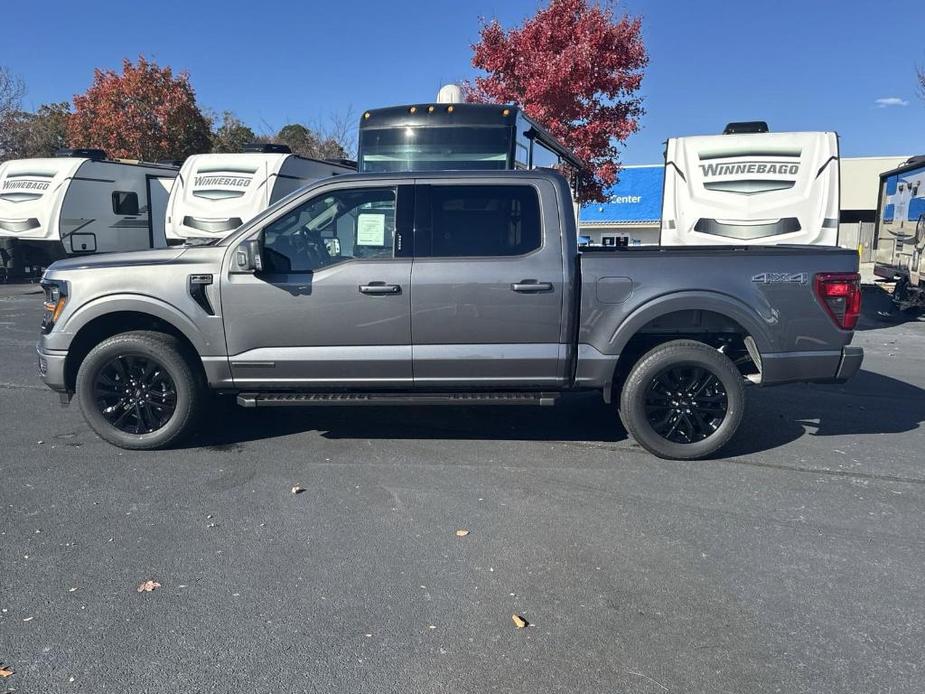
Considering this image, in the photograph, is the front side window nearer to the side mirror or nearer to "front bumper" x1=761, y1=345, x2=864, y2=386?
the side mirror

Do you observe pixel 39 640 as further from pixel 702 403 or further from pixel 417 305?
pixel 702 403

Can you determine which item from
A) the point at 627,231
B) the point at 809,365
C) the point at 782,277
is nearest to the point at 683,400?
the point at 809,365

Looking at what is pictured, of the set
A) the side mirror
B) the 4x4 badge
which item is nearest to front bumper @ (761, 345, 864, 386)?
the 4x4 badge

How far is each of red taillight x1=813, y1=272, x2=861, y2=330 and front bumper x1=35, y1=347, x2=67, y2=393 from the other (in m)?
5.53

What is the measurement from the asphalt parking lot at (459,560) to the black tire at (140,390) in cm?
21

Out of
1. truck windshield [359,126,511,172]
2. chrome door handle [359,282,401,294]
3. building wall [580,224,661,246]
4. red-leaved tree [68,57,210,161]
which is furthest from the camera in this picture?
building wall [580,224,661,246]

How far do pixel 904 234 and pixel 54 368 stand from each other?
14.7 meters

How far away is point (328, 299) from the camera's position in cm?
493

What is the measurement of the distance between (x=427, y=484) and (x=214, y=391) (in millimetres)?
1866

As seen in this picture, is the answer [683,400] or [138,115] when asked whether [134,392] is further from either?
[138,115]

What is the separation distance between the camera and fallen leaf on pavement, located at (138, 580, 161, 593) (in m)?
3.32

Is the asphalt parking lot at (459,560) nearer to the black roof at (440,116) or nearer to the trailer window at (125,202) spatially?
the black roof at (440,116)

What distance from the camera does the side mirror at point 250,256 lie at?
480cm

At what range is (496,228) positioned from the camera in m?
5.02
